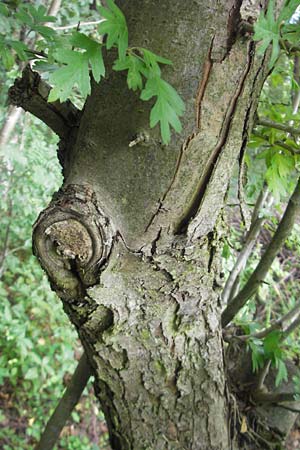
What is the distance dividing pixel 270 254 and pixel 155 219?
58 cm

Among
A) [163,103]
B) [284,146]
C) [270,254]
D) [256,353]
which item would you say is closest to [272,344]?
[256,353]

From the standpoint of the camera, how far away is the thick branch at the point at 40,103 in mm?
840

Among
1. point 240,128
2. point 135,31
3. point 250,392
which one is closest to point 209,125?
point 240,128

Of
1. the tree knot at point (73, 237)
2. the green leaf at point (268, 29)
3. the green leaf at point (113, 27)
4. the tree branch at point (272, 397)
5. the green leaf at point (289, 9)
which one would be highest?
the green leaf at point (289, 9)

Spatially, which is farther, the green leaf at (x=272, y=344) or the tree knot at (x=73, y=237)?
the green leaf at (x=272, y=344)

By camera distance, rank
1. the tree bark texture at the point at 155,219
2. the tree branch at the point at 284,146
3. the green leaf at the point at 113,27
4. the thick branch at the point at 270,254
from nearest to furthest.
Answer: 1. the green leaf at the point at 113,27
2. the tree bark texture at the point at 155,219
3. the tree branch at the point at 284,146
4. the thick branch at the point at 270,254

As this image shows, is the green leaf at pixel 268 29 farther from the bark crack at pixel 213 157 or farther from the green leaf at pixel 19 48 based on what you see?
the green leaf at pixel 19 48

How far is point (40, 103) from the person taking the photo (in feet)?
2.81

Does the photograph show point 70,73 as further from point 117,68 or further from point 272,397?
point 272,397

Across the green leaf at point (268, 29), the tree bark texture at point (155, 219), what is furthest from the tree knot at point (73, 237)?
the green leaf at point (268, 29)

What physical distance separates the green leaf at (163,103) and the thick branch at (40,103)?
0.28m

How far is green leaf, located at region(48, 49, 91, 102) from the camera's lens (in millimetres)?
641

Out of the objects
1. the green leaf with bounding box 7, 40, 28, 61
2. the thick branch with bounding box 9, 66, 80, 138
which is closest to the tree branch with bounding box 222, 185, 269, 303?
the thick branch with bounding box 9, 66, 80, 138

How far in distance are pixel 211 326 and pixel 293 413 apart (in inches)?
22.4
